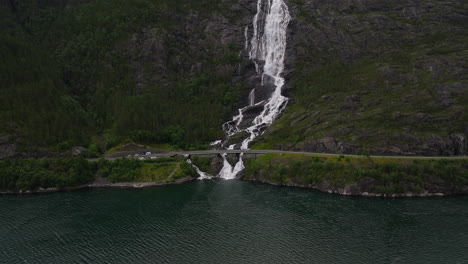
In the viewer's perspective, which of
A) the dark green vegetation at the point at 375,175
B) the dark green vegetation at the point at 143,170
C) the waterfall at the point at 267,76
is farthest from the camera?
the waterfall at the point at 267,76

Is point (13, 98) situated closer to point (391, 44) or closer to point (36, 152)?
point (36, 152)

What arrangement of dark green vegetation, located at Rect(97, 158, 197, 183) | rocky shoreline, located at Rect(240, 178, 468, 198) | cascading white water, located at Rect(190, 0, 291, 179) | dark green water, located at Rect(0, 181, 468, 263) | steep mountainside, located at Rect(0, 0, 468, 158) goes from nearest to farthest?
1. dark green water, located at Rect(0, 181, 468, 263)
2. rocky shoreline, located at Rect(240, 178, 468, 198)
3. dark green vegetation, located at Rect(97, 158, 197, 183)
4. steep mountainside, located at Rect(0, 0, 468, 158)
5. cascading white water, located at Rect(190, 0, 291, 179)

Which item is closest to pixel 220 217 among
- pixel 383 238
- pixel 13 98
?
pixel 383 238

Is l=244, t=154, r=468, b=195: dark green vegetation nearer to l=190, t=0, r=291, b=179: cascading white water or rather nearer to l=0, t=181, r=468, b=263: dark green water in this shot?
l=0, t=181, r=468, b=263: dark green water

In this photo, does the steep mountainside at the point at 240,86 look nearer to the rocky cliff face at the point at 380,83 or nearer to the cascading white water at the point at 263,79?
the rocky cliff face at the point at 380,83

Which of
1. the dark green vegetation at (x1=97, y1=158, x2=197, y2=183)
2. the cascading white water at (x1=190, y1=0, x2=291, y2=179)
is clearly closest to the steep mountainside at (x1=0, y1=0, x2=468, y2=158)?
the cascading white water at (x1=190, y1=0, x2=291, y2=179)

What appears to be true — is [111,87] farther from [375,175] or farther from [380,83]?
[375,175]

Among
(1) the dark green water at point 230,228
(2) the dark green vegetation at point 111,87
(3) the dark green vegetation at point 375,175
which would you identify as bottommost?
(1) the dark green water at point 230,228

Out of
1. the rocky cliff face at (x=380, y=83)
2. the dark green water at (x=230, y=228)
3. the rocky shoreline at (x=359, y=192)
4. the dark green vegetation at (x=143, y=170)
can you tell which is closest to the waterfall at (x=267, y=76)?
the rocky cliff face at (x=380, y=83)
